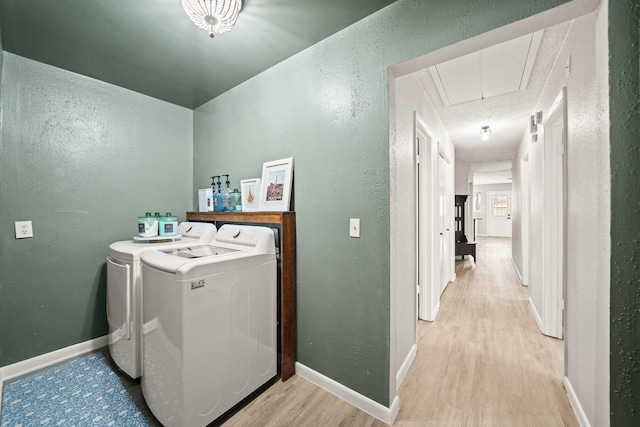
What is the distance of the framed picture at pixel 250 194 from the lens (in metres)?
2.21

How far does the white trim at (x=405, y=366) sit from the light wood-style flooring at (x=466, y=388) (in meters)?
0.04

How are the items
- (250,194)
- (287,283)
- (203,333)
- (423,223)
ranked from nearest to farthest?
(203,333), (287,283), (250,194), (423,223)

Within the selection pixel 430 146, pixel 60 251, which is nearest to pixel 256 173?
pixel 60 251

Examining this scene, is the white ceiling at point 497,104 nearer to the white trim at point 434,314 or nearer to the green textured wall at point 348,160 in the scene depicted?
the green textured wall at point 348,160

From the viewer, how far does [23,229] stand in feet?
6.49

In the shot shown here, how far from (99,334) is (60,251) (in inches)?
31.8

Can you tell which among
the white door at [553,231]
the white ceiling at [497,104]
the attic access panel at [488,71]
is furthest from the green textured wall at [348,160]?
the white door at [553,231]

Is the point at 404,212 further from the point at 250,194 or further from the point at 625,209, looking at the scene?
the point at 250,194

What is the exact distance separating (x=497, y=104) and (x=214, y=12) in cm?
296

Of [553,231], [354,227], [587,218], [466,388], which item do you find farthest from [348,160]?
[553,231]

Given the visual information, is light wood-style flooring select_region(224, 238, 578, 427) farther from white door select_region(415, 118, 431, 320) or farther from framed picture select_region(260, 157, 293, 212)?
framed picture select_region(260, 157, 293, 212)

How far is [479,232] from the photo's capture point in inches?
474

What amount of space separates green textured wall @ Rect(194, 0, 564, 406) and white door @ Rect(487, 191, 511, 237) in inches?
493

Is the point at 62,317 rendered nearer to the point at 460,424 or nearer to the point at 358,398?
the point at 358,398
